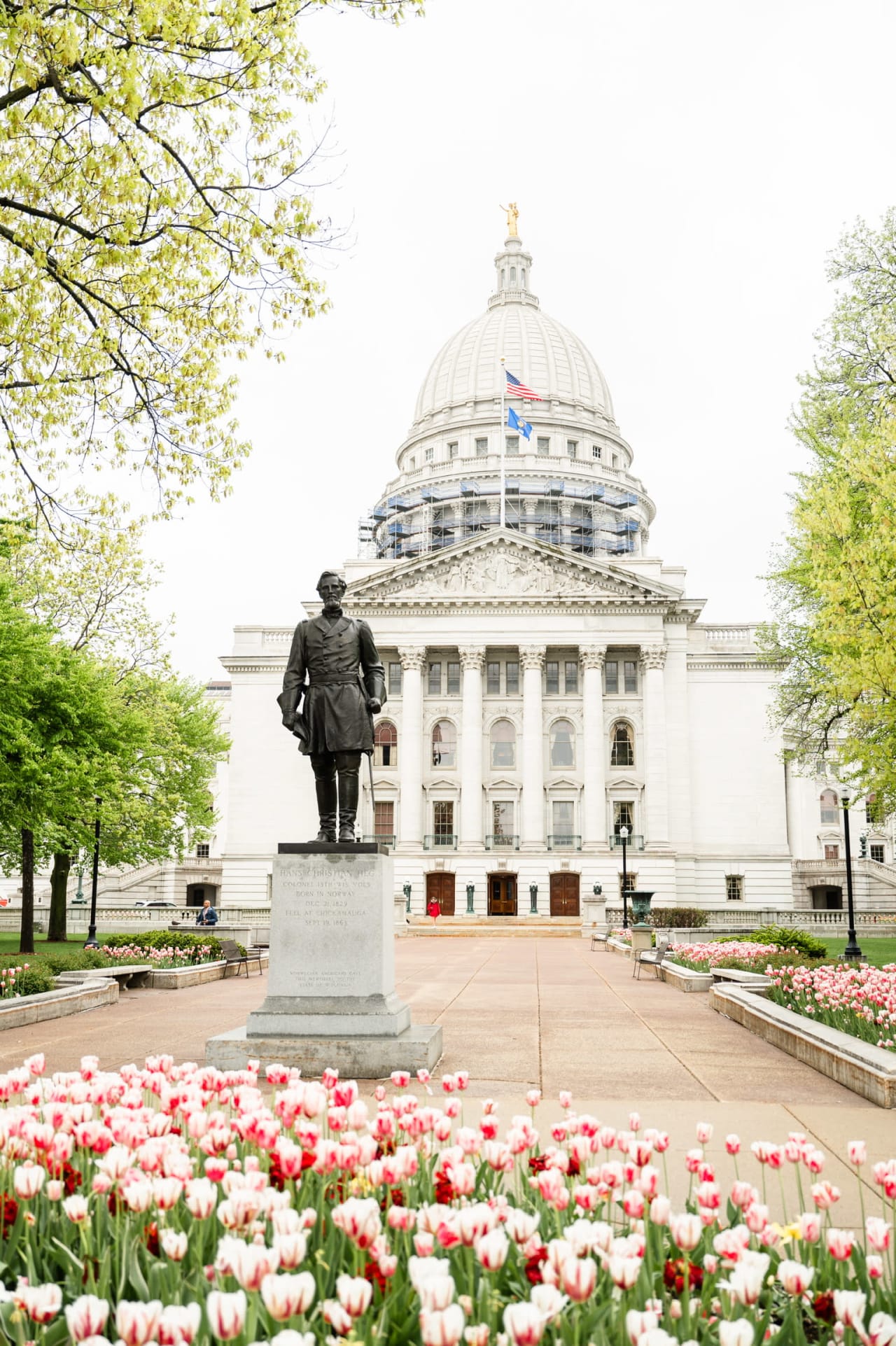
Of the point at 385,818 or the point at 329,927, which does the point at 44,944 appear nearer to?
the point at 385,818

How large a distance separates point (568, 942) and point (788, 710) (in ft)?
51.3

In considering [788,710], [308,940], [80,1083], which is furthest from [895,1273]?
[788,710]

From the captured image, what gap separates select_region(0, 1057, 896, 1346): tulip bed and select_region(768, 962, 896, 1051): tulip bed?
25.0 feet

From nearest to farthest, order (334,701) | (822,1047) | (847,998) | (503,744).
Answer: (822,1047) → (334,701) → (847,998) → (503,744)

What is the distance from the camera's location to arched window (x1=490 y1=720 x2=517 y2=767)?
70.9m

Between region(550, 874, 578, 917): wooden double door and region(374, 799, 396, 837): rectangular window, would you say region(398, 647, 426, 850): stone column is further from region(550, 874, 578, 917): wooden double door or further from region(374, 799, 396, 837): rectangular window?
region(550, 874, 578, 917): wooden double door

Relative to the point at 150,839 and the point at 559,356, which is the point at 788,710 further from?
the point at 559,356

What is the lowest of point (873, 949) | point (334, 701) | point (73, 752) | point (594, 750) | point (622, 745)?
point (873, 949)

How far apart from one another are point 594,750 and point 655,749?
12.7ft

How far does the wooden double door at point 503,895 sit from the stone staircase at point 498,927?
549cm

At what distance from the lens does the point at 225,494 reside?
15695mm

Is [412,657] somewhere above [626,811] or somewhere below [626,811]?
above

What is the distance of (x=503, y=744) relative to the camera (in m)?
71.4

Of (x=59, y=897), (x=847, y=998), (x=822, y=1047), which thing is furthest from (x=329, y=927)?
(x=59, y=897)
